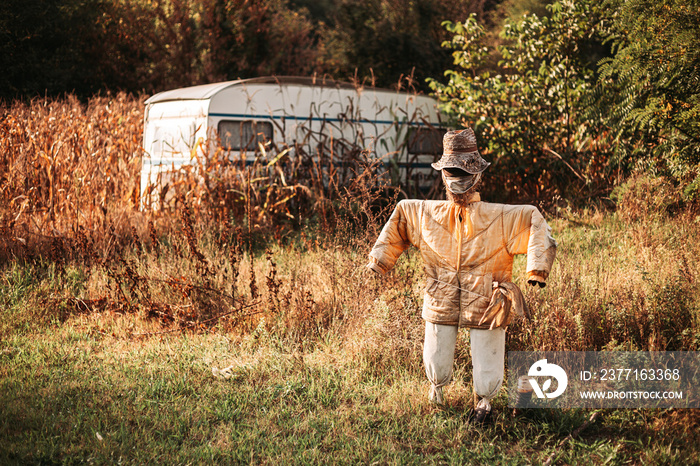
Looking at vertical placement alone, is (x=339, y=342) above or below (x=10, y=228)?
below

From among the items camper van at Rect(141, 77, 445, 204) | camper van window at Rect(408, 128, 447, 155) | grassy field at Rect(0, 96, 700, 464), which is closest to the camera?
grassy field at Rect(0, 96, 700, 464)

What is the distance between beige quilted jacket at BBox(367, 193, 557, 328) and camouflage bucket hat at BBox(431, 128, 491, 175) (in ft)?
0.56

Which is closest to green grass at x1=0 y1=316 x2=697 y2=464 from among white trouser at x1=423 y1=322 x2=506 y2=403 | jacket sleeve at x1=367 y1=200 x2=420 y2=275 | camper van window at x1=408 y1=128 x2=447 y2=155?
white trouser at x1=423 y1=322 x2=506 y2=403

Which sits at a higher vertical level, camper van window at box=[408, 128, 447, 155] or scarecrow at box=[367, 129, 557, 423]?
camper van window at box=[408, 128, 447, 155]

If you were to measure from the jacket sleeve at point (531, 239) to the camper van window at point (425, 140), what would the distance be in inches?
221

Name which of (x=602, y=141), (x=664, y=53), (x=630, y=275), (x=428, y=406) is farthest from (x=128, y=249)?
(x=602, y=141)

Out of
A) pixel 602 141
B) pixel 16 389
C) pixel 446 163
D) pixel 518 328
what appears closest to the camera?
pixel 446 163

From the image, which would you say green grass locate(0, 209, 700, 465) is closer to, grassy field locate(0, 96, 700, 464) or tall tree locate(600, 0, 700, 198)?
grassy field locate(0, 96, 700, 464)

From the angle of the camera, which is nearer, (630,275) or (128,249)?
(630,275)

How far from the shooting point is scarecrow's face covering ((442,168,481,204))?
353 centimetres

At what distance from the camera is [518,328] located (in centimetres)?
440

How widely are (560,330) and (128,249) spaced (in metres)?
4.30

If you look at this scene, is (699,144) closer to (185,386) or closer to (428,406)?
(428,406)

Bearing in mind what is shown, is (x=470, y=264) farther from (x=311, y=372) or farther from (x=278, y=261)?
(x=278, y=261)
